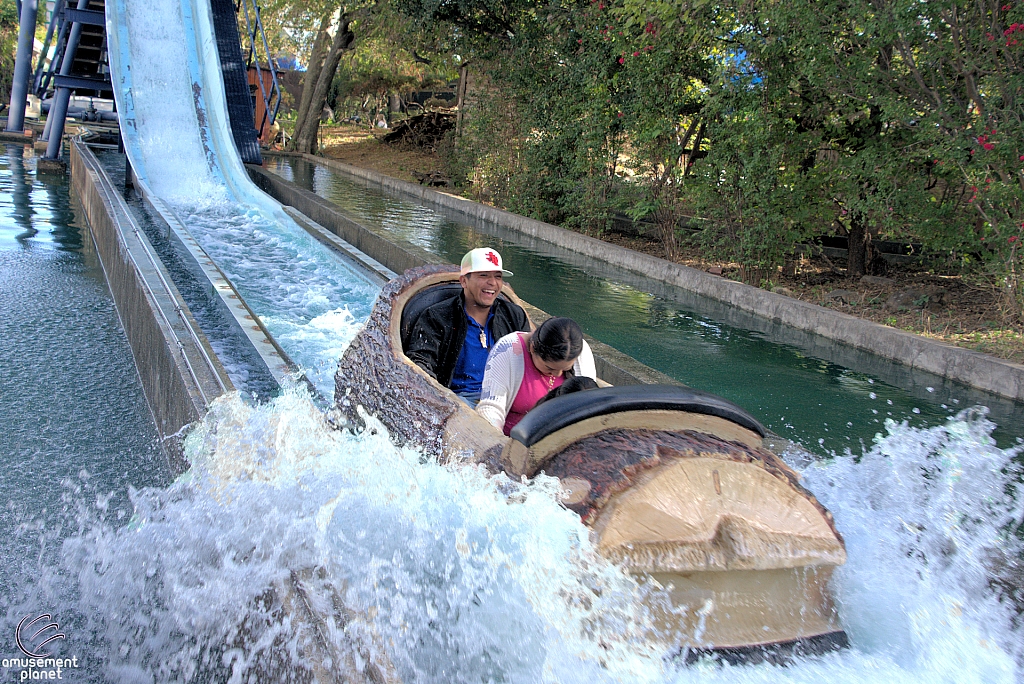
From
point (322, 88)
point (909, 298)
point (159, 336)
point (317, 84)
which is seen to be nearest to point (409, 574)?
point (159, 336)

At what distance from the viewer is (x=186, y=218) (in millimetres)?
10492

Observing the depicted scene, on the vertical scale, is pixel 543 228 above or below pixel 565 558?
below

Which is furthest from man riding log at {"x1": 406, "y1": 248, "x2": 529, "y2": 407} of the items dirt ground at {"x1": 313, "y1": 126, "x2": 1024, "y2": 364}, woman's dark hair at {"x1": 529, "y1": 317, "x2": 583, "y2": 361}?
dirt ground at {"x1": 313, "y1": 126, "x2": 1024, "y2": 364}

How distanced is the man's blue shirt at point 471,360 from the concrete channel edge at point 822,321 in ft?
11.9

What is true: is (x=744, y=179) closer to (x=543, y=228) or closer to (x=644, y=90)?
(x=644, y=90)

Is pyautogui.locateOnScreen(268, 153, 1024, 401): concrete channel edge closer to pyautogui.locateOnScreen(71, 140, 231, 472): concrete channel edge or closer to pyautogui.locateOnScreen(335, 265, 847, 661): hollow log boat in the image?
pyautogui.locateOnScreen(335, 265, 847, 661): hollow log boat

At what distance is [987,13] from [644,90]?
380 centimetres

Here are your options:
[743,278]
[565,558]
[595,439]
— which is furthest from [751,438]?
[743,278]

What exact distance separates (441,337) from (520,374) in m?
0.62

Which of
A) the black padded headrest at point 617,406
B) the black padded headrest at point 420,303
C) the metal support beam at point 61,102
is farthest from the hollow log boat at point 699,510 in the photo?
the metal support beam at point 61,102

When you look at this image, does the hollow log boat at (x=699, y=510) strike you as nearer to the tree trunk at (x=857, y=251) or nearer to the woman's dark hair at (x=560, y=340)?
the woman's dark hair at (x=560, y=340)

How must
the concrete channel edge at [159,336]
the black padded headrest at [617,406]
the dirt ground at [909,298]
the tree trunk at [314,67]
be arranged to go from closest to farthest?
the black padded headrest at [617,406] < the concrete channel edge at [159,336] < the dirt ground at [909,298] < the tree trunk at [314,67]

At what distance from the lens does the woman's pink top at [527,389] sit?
3.10m

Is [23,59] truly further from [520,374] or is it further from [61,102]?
[520,374]
